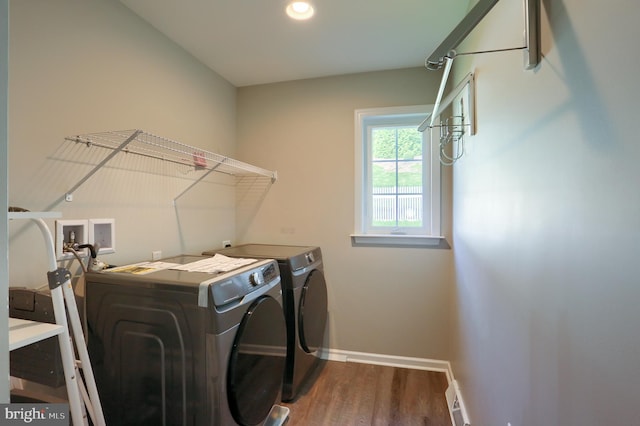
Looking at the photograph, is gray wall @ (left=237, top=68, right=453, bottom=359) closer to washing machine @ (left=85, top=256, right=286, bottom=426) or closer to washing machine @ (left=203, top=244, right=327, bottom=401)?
washing machine @ (left=203, top=244, right=327, bottom=401)

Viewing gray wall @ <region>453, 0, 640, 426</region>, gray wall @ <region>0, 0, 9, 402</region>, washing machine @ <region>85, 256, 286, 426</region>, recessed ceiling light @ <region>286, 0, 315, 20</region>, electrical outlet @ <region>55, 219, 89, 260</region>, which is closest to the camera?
gray wall @ <region>453, 0, 640, 426</region>

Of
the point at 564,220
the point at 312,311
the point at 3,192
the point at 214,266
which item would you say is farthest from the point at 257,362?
the point at 564,220

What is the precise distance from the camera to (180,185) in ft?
6.92

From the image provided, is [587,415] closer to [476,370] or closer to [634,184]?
[634,184]

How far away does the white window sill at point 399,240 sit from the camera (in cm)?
234

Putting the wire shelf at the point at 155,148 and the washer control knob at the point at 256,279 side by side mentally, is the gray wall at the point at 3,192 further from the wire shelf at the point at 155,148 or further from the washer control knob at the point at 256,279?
the washer control knob at the point at 256,279

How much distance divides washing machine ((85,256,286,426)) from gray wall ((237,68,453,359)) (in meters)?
1.21

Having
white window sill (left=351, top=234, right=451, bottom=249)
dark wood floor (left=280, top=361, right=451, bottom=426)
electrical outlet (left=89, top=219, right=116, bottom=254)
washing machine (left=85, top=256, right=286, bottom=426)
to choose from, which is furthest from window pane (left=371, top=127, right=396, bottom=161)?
electrical outlet (left=89, top=219, right=116, bottom=254)

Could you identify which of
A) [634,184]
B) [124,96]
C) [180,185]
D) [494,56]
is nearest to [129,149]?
[124,96]

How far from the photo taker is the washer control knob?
1.43 m

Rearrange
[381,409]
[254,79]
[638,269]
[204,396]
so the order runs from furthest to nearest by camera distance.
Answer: [254,79] → [381,409] → [204,396] → [638,269]

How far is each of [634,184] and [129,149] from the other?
2.00 metres

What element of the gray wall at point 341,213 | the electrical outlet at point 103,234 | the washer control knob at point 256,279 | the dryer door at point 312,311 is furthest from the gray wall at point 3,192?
the gray wall at point 341,213
